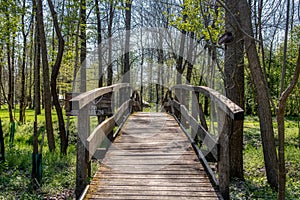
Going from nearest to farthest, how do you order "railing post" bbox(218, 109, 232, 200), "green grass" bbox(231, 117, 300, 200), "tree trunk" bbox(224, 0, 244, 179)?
"railing post" bbox(218, 109, 232, 200) → "green grass" bbox(231, 117, 300, 200) → "tree trunk" bbox(224, 0, 244, 179)

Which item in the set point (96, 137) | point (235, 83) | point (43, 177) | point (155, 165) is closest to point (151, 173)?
point (155, 165)

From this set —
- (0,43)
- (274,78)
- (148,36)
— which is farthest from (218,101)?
(148,36)

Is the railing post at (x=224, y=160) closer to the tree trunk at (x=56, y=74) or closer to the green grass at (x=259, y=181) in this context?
the green grass at (x=259, y=181)

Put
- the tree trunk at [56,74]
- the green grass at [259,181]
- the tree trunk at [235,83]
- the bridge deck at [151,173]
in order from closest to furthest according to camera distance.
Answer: the bridge deck at [151,173], the green grass at [259,181], the tree trunk at [235,83], the tree trunk at [56,74]

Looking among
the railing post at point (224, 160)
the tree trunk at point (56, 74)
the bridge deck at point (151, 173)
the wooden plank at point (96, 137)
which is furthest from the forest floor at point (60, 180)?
the railing post at point (224, 160)

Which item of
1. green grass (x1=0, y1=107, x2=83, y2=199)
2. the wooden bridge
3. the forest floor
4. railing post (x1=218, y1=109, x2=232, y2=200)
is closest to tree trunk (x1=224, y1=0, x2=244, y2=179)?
the forest floor

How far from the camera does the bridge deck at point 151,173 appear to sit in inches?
122

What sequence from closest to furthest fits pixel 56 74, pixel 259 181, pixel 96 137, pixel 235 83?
pixel 96 137, pixel 235 83, pixel 259 181, pixel 56 74

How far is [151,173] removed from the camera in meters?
3.65

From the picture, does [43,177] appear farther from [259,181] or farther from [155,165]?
[259,181]

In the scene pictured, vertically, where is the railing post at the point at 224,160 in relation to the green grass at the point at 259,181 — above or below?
above

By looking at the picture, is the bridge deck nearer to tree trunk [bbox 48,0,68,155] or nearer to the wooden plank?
the wooden plank

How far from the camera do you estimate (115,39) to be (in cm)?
1809

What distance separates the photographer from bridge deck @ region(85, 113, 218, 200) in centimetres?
310
